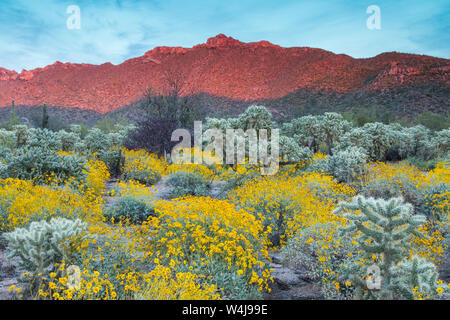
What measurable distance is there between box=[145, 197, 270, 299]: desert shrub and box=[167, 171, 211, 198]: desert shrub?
4.16 meters

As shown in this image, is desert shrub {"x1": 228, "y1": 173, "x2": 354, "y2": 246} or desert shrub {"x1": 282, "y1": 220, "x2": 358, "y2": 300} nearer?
desert shrub {"x1": 282, "y1": 220, "x2": 358, "y2": 300}

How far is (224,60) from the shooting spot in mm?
43094

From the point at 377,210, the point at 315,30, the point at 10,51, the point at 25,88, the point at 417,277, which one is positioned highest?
the point at 25,88

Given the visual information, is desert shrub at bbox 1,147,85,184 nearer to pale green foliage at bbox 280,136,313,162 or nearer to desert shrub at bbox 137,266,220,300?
desert shrub at bbox 137,266,220,300

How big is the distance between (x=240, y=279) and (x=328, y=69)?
122ft

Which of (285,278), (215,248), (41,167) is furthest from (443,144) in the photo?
(41,167)

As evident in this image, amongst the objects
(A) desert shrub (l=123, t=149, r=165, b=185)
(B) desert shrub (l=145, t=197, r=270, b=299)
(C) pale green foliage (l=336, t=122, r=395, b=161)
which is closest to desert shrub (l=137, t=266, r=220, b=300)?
(B) desert shrub (l=145, t=197, r=270, b=299)

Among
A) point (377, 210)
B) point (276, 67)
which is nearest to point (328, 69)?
point (276, 67)

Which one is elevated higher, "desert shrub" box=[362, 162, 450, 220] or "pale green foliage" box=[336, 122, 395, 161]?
"pale green foliage" box=[336, 122, 395, 161]

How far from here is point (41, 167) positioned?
7.19m

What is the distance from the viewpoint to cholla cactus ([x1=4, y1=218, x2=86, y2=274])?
3033 millimetres

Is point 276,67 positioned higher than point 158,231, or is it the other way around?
point 276,67

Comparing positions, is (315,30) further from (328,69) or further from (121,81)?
(121,81)
